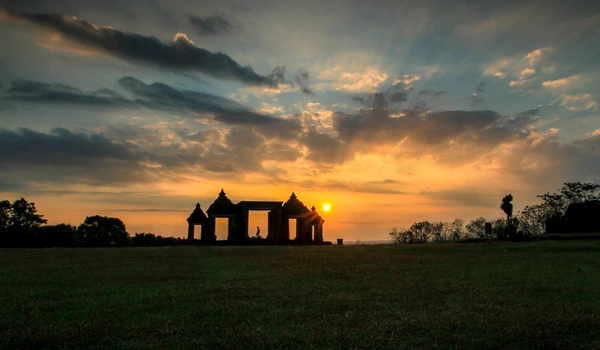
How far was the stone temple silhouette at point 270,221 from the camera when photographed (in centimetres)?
4303

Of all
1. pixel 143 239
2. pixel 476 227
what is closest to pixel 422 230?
pixel 476 227

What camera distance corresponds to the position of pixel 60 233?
51750 mm

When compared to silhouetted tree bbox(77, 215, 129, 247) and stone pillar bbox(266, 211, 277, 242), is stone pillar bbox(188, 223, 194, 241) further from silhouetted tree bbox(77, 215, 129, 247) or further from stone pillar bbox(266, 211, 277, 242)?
silhouetted tree bbox(77, 215, 129, 247)

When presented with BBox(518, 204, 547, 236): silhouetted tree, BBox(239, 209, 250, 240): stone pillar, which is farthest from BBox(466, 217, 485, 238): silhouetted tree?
BBox(239, 209, 250, 240): stone pillar

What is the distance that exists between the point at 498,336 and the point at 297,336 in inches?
119

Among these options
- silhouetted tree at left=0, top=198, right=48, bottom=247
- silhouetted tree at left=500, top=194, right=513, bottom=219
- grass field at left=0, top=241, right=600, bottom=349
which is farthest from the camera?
silhouetted tree at left=0, top=198, right=48, bottom=247

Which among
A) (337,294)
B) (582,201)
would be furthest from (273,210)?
(582,201)

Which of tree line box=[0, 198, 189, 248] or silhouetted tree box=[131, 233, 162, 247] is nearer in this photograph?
tree line box=[0, 198, 189, 248]

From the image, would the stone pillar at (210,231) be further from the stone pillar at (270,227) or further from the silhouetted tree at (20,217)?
the silhouetted tree at (20,217)

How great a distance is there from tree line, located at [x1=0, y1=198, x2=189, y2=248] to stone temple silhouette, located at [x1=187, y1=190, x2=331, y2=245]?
339cm

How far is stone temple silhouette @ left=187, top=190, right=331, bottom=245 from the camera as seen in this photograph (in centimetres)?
4303

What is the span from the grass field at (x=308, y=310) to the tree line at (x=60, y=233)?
3364 cm

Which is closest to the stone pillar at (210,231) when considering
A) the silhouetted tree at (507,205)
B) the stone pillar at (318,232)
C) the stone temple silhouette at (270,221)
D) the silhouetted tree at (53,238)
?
the stone temple silhouette at (270,221)

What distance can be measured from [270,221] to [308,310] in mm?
35521
